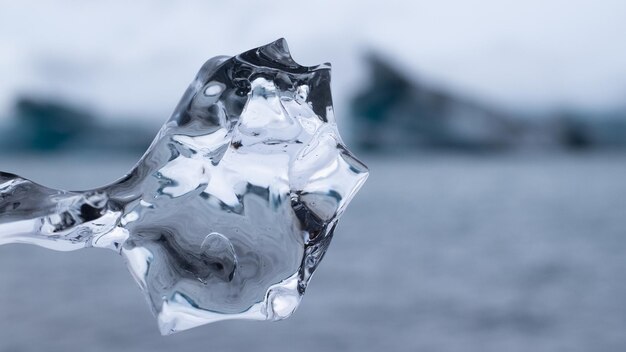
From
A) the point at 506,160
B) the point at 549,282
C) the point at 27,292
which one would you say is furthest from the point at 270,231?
the point at 506,160

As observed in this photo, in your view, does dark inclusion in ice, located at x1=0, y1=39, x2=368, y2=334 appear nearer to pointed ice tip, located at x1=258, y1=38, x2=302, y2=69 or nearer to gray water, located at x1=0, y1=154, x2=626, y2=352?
pointed ice tip, located at x1=258, y1=38, x2=302, y2=69

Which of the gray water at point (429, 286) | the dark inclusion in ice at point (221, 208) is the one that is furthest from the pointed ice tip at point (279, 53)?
the gray water at point (429, 286)

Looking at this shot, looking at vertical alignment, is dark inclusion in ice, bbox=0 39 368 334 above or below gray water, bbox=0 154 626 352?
above

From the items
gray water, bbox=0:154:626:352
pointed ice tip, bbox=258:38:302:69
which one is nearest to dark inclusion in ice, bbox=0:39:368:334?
pointed ice tip, bbox=258:38:302:69

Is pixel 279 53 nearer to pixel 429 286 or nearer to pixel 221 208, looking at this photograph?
pixel 221 208

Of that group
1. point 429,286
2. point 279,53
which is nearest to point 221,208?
point 279,53
